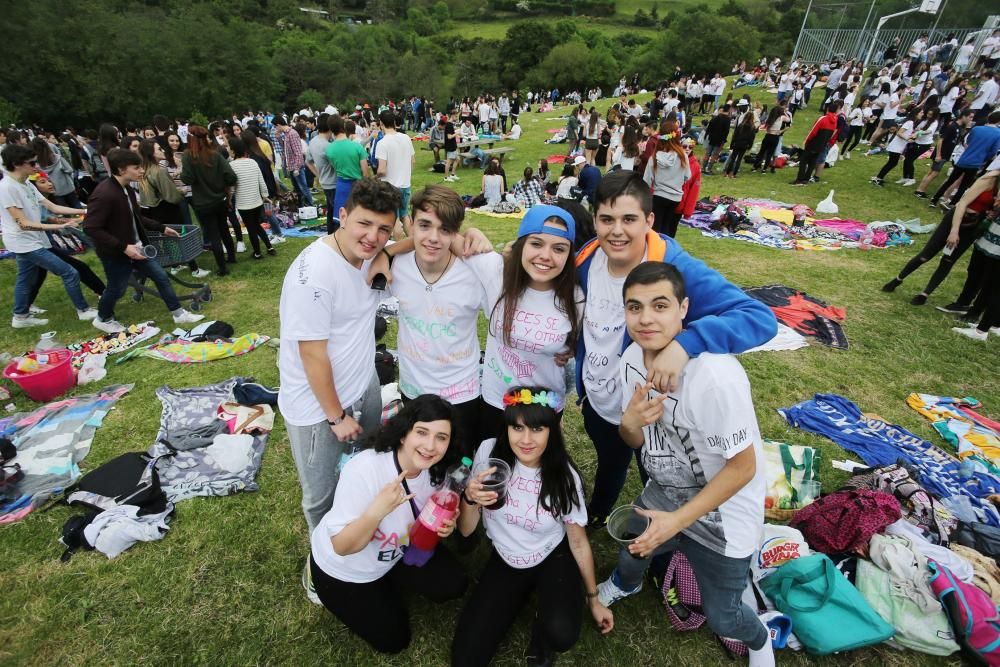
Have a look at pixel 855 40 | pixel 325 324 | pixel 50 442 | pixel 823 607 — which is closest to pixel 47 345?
pixel 50 442

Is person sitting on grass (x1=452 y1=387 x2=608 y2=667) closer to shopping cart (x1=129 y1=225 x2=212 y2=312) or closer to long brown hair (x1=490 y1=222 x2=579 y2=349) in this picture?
long brown hair (x1=490 y1=222 x2=579 y2=349)

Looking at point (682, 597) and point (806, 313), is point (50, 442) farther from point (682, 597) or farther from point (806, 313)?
point (806, 313)

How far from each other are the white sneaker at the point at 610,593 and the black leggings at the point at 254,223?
7686 mm

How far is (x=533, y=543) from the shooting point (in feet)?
8.62

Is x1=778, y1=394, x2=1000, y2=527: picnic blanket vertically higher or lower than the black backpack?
higher

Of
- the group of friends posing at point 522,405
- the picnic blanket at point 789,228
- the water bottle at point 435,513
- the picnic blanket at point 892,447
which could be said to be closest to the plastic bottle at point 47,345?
the group of friends posing at point 522,405

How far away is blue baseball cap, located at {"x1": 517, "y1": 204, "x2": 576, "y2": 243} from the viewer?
2.43m

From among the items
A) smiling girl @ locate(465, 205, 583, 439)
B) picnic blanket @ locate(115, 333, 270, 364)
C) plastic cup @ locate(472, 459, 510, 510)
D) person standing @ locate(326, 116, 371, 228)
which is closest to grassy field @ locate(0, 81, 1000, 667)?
picnic blanket @ locate(115, 333, 270, 364)

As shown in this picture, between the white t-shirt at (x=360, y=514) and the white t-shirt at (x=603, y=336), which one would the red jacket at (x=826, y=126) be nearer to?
the white t-shirt at (x=603, y=336)

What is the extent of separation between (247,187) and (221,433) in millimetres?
4703

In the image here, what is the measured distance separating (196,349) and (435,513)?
15.8 ft

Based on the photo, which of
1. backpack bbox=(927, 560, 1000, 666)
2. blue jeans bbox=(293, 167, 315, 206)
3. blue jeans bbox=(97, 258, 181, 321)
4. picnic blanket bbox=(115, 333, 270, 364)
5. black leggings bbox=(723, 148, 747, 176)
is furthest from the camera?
black leggings bbox=(723, 148, 747, 176)

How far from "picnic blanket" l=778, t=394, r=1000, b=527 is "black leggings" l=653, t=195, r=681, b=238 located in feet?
12.6

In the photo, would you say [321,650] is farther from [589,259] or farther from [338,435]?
[589,259]
